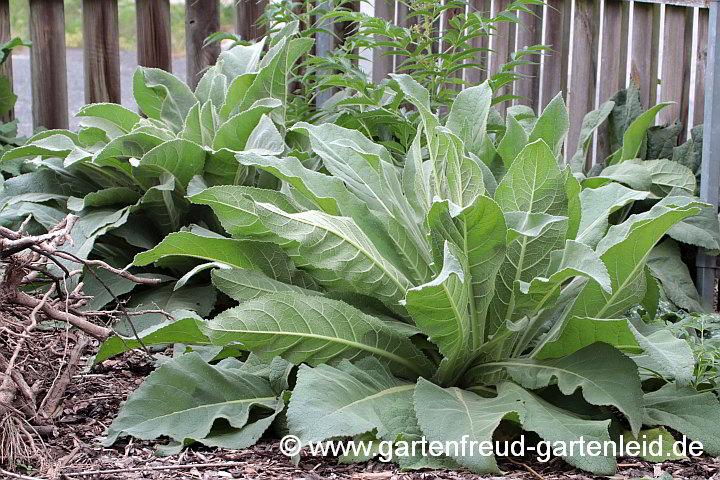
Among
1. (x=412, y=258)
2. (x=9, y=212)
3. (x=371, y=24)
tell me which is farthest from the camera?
(x=371, y=24)

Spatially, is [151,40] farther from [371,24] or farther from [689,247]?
[689,247]

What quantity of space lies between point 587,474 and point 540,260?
0.54 meters

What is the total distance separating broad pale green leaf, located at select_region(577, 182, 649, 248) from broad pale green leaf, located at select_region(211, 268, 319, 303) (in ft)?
2.89

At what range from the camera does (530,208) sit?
2.03m

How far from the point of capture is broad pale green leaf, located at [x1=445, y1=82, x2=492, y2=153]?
247cm

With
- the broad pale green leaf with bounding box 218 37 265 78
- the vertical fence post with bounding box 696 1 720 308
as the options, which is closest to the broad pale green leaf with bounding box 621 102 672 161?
the vertical fence post with bounding box 696 1 720 308

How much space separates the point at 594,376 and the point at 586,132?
2154 mm

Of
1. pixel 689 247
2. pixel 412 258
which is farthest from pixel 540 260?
pixel 689 247

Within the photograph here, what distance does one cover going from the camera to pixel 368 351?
2070 millimetres

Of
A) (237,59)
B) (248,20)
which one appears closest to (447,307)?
(237,59)

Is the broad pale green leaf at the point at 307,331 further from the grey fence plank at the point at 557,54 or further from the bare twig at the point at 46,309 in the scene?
the grey fence plank at the point at 557,54

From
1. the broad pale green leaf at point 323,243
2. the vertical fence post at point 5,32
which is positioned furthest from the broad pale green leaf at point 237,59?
the vertical fence post at point 5,32

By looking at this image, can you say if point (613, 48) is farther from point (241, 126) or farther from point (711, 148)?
point (241, 126)

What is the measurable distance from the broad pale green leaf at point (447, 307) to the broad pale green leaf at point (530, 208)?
0.39ft
